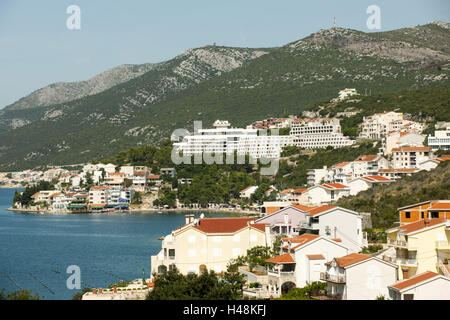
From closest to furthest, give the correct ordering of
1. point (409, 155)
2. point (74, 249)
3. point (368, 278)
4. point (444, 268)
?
point (368, 278) → point (444, 268) → point (74, 249) → point (409, 155)

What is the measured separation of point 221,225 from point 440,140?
1695 inches

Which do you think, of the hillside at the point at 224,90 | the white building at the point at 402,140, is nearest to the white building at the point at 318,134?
the white building at the point at 402,140

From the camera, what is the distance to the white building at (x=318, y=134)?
80.9 meters

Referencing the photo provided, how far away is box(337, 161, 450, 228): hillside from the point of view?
2891cm

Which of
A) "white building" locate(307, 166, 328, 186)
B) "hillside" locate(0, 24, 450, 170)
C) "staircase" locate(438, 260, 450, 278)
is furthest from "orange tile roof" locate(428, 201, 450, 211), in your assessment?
"hillside" locate(0, 24, 450, 170)

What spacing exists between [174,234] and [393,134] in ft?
156

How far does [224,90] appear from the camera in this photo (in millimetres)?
133625

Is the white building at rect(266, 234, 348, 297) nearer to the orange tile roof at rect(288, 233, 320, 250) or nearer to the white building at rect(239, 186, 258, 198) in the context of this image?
the orange tile roof at rect(288, 233, 320, 250)

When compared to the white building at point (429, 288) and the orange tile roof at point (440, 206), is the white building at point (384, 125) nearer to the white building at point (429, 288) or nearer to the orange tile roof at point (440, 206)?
the orange tile roof at point (440, 206)

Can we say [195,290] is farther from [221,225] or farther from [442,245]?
[221,225]

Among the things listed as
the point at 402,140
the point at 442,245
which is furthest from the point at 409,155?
the point at 442,245

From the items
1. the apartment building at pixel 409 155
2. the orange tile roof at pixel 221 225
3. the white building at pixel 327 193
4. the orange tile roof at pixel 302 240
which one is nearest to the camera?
the orange tile roof at pixel 302 240

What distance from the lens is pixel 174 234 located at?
2286 centimetres

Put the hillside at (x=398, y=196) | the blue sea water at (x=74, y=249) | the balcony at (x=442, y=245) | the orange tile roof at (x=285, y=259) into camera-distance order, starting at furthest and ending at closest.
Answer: the blue sea water at (x=74, y=249), the hillside at (x=398, y=196), the orange tile roof at (x=285, y=259), the balcony at (x=442, y=245)
